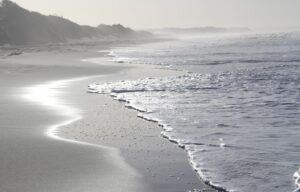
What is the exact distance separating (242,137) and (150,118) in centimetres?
286

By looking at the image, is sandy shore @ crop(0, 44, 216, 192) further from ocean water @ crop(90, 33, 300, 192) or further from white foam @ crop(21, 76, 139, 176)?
ocean water @ crop(90, 33, 300, 192)

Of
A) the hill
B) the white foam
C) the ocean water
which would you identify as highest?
the hill

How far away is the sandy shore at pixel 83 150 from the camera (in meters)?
7.04

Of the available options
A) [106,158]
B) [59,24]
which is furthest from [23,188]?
[59,24]

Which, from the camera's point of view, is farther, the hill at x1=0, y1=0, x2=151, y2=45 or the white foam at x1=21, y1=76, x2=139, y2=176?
the hill at x1=0, y1=0, x2=151, y2=45

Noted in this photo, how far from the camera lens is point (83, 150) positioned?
351 inches

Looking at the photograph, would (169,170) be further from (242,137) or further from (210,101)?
(210,101)

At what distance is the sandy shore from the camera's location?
704 centimetres

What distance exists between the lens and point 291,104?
1313 centimetres

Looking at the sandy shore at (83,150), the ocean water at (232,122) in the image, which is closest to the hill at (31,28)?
the ocean water at (232,122)

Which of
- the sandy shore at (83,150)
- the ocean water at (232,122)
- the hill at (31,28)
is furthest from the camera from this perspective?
the hill at (31,28)

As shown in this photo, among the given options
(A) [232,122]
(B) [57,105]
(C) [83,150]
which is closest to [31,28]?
(B) [57,105]

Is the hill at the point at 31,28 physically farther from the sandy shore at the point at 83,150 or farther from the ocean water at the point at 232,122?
the sandy shore at the point at 83,150

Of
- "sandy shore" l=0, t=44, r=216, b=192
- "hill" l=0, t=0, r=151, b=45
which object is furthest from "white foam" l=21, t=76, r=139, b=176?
"hill" l=0, t=0, r=151, b=45
